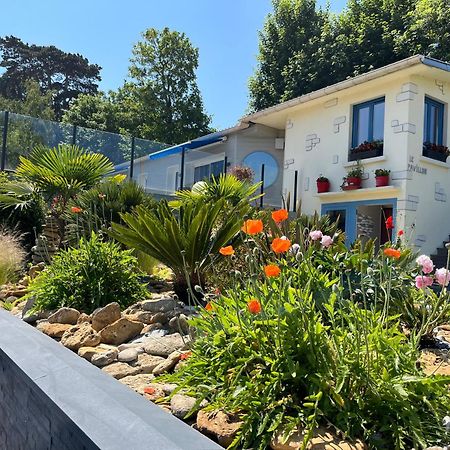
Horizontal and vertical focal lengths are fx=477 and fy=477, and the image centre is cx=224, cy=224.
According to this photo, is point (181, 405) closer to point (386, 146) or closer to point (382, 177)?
point (382, 177)

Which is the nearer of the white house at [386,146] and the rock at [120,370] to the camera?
the rock at [120,370]

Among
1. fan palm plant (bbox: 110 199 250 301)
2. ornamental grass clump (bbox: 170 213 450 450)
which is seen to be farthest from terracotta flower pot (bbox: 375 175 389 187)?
ornamental grass clump (bbox: 170 213 450 450)

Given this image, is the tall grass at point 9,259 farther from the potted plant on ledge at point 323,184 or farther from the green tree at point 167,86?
the green tree at point 167,86

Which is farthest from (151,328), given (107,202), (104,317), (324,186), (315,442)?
(324,186)

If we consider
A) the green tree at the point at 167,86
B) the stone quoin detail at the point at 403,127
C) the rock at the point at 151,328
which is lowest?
the rock at the point at 151,328

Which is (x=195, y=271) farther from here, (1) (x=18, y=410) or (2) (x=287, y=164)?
(2) (x=287, y=164)

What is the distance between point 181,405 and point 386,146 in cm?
976

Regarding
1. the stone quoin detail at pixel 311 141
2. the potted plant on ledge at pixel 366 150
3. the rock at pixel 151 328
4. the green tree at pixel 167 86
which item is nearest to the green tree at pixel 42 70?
the green tree at pixel 167 86

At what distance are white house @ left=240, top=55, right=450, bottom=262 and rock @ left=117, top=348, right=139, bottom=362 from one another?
294 inches

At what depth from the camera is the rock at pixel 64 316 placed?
3656 mm

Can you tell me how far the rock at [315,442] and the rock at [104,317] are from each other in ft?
6.68

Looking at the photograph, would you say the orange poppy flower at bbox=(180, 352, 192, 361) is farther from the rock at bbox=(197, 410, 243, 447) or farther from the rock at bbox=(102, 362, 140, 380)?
the rock at bbox=(197, 410, 243, 447)

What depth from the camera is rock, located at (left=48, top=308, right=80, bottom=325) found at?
3.66m

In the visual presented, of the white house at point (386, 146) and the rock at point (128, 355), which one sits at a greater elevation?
the white house at point (386, 146)
